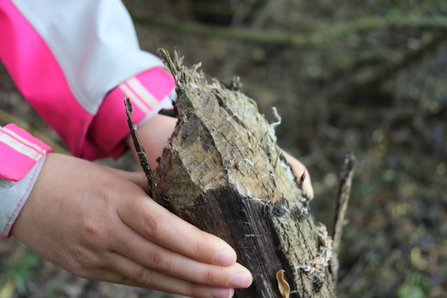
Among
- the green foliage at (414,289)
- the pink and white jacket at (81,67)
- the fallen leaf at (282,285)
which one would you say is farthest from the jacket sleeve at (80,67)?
the green foliage at (414,289)

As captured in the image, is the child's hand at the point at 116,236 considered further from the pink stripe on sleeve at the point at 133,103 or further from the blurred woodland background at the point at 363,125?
the blurred woodland background at the point at 363,125

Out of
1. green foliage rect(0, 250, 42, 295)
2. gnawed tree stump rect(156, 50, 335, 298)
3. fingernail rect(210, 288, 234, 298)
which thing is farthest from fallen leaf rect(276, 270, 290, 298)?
green foliage rect(0, 250, 42, 295)

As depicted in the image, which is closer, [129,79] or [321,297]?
[321,297]

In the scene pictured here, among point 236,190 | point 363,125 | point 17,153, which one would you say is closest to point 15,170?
point 17,153

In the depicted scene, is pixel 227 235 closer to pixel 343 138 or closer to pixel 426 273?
pixel 426 273

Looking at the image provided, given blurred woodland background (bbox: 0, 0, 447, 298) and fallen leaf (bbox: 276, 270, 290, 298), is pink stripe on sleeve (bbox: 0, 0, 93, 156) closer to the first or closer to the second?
fallen leaf (bbox: 276, 270, 290, 298)

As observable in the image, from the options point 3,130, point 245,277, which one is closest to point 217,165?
point 245,277
